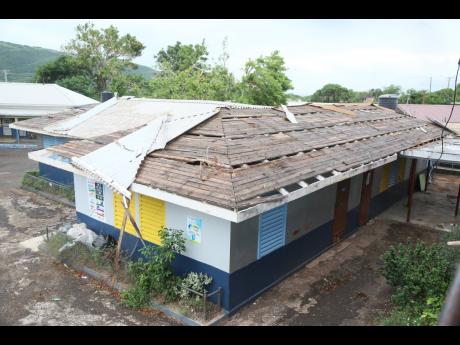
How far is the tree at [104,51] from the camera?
40156mm

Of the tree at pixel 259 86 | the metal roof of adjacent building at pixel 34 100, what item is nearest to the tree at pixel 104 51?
the metal roof of adjacent building at pixel 34 100

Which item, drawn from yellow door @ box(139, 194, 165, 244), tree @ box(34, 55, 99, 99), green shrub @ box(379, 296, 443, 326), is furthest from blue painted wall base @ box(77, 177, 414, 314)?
tree @ box(34, 55, 99, 99)

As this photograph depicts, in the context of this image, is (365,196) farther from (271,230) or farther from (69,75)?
(69,75)

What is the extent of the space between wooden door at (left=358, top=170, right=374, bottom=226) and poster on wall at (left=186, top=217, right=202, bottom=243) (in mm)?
7001

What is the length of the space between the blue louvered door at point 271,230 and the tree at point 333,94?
215 feet

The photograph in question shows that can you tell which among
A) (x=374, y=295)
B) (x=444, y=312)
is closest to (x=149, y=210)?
(x=374, y=295)

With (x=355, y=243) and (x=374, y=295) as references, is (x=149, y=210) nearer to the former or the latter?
(x=374, y=295)

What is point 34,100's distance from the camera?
Answer: 2958cm

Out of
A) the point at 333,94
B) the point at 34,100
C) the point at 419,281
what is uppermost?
the point at 333,94

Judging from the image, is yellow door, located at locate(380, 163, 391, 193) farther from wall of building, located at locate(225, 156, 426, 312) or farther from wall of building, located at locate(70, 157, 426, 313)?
wall of building, located at locate(70, 157, 426, 313)

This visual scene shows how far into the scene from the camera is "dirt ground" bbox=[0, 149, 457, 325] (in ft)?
25.3

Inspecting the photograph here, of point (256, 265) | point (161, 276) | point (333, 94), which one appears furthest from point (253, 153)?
point (333, 94)

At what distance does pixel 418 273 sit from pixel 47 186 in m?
15.9
